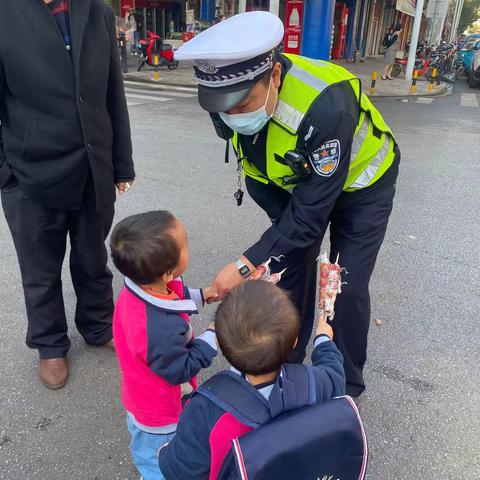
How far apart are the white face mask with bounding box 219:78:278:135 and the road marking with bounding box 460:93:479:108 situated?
11753mm

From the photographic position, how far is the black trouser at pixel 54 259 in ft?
7.37

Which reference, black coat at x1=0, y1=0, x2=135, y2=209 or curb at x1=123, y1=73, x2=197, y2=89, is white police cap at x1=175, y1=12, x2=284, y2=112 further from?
curb at x1=123, y1=73, x2=197, y2=89

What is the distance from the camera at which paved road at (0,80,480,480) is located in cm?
207

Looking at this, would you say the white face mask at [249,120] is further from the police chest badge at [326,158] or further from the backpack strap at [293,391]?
the backpack strap at [293,391]

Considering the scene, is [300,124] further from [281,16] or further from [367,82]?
[281,16]

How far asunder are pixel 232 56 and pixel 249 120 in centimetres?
29

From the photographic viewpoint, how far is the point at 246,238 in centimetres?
404

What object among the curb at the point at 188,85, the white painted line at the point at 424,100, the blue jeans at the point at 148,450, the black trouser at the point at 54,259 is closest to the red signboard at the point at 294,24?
the curb at the point at 188,85

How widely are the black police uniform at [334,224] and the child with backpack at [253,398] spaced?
0.65m

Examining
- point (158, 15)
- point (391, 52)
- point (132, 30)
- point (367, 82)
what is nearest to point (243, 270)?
point (367, 82)

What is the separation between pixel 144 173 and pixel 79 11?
355cm

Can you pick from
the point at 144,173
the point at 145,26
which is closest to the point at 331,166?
the point at 144,173

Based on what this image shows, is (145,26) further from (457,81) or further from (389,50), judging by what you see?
(457,81)

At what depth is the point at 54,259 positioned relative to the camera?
7.74 feet
